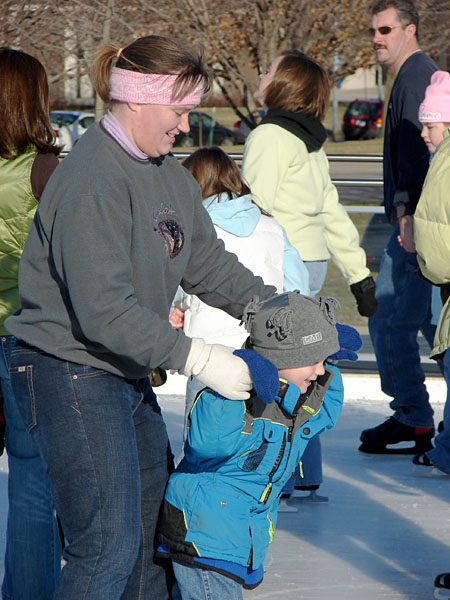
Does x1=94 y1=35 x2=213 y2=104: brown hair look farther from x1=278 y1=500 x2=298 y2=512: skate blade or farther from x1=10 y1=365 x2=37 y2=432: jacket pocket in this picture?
x1=278 y1=500 x2=298 y2=512: skate blade

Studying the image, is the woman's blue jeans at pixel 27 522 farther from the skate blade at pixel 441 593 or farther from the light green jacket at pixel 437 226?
the light green jacket at pixel 437 226

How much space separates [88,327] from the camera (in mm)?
2191

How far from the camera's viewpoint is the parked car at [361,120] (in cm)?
3328

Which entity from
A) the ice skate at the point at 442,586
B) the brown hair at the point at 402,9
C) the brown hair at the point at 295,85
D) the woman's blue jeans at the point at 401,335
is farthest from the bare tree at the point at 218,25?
the ice skate at the point at 442,586

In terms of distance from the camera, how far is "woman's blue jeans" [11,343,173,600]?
2.26 metres

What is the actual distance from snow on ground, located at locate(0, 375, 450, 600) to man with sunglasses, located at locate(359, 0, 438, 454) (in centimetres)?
17

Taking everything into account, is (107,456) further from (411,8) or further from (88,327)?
(411,8)

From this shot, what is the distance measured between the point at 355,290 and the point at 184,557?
2.33 m

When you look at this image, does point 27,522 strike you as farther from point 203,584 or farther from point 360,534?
point 360,534

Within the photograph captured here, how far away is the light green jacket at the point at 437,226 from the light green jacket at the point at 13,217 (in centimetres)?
129

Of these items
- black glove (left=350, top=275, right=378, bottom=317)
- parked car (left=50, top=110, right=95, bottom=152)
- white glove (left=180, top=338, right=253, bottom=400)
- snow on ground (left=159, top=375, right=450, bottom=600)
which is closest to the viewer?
white glove (left=180, top=338, right=253, bottom=400)

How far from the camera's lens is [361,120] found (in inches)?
1310

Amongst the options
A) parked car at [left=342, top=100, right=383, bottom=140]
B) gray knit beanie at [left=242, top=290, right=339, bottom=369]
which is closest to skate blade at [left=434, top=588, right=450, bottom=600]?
gray knit beanie at [left=242, top=290, right=339, bottom=369]

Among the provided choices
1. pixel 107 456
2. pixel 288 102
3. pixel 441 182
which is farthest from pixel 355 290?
pixel 107 456
